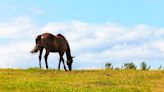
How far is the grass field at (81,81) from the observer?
2267cm

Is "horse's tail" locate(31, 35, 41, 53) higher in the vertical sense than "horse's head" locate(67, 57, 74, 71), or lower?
higher

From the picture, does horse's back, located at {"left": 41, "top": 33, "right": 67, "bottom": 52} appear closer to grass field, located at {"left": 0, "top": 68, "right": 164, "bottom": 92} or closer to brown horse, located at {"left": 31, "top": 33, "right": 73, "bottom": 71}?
brown horse, located at {"left": 31, "top": 33, "right": 73, "bottom": 71}

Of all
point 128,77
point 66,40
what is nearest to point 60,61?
point 66,40

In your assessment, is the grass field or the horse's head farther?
the horse's head

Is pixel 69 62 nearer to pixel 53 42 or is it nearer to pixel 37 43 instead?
pixel 53 42

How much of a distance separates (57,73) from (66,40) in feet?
19.1

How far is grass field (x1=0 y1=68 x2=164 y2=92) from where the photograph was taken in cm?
2267

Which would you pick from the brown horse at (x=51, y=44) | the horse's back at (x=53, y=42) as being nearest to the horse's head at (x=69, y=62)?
the brown horse at (x=51, y=44)

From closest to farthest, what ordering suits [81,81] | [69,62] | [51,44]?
[81,81], [51,44], [69,62]

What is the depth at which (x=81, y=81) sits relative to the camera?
26188 millimetres

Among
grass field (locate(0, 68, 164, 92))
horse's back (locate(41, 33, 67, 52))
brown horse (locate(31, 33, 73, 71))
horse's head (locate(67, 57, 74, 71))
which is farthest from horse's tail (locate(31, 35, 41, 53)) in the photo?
grass field (locate(0, 68, 164, 92))

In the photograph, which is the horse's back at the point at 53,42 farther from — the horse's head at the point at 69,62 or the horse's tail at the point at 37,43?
the horse's head at the point at 69,62

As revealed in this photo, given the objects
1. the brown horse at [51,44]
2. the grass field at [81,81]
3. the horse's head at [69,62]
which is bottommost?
the grass field at [81,81]

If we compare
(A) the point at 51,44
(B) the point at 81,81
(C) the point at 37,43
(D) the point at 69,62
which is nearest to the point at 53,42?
(A) the point at 51,44
